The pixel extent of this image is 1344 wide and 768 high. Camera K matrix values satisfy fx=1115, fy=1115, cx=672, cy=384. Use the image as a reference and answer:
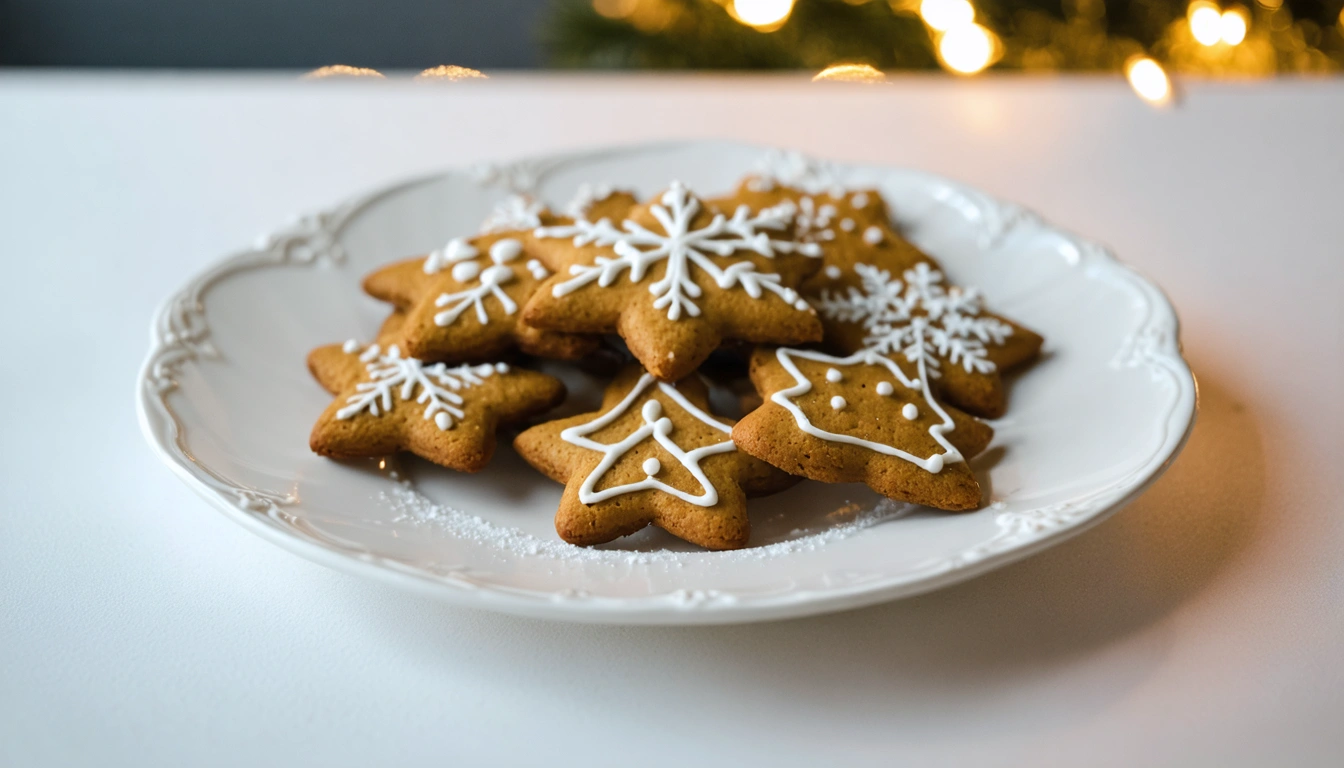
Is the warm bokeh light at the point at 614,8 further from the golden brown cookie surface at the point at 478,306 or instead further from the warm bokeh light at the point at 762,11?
the golden brown cookie surface at the point at 478,306

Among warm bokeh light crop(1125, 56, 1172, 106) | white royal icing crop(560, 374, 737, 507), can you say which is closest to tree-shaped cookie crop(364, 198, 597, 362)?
white royal icing crop(560, 374, 737, 507)

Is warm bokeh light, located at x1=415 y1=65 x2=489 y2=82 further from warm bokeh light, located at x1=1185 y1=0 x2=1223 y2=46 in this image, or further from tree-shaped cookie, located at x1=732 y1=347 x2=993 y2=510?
warm bokeh light, located at x1=1185 y1=0 x2=1223 y2=46

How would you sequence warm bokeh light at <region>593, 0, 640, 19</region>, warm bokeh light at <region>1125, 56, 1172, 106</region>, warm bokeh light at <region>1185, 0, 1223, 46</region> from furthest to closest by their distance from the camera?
warm bokeh light at <region>593, 0, 640, 19</region>
warm bokeh light at <region>1185, 0, 1223, 46</region>
warm bokeh light at <region>1125, 56, 1172, 106</region>

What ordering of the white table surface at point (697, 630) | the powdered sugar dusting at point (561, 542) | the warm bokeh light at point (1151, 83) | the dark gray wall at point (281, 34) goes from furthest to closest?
1. the dark gray wall at point (281, 34)
2. the warm bokeh light at point (1151, 83)
3. the powdered sugar dusting at point (561, 542)
4. the white table surface at point (697, 630)

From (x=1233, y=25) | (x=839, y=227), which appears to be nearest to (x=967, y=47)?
(x=1233, y=25)

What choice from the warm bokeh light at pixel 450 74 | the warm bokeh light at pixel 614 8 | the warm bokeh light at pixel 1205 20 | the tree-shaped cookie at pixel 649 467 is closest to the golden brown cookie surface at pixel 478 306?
the tree-shaped cookie at pixel 649 467

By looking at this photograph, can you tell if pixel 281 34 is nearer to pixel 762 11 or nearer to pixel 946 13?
pixel 762 11

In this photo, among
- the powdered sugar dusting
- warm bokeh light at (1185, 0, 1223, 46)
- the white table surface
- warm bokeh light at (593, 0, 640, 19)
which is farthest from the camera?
warm bokeh light at (593, 0, 640, 19)
